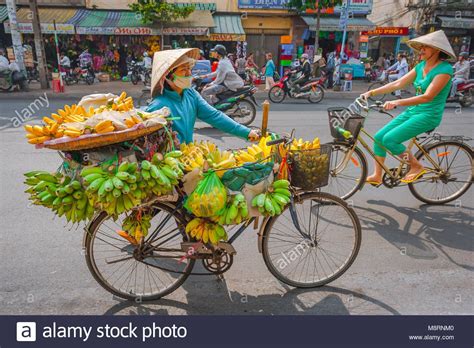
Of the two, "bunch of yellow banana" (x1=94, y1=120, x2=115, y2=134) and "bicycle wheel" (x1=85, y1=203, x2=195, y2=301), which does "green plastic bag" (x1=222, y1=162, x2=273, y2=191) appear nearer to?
"bicycle wheel" (x1=85, y1=203, x2=195, y2=301)

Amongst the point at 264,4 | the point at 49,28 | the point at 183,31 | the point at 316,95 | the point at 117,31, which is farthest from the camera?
the point at 264,4

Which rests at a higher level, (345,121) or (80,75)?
(345,121)

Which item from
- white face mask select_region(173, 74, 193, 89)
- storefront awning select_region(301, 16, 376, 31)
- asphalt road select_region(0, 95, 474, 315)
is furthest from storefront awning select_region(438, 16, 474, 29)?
white face mask select_region(173, 74, 193, 89)

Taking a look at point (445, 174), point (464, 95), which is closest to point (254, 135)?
point (445, 174)

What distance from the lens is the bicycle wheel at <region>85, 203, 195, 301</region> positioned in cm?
269

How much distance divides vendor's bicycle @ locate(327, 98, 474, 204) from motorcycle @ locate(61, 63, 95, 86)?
45.4 ft

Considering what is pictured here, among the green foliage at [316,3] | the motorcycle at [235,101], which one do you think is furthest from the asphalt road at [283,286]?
the green foliage at [316,3]

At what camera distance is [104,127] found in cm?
214

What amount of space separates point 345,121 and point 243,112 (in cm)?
458

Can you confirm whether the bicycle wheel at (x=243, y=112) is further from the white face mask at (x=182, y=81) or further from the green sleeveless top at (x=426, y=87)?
the white face mask at (x=182, y=81)

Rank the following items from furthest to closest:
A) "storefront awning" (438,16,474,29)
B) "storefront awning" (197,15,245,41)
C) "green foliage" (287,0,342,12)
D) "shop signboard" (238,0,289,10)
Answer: "storefront awning" (438,16,474,29) < "shop signboard" (238,0,289,10) < "storefront awning" (197,15,245,41) < "green foliage" (287,0,342,12)

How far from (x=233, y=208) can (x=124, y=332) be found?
113 cm

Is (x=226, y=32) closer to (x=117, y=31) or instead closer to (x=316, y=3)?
(x=316, y=3)

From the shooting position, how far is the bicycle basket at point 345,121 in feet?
12.5
